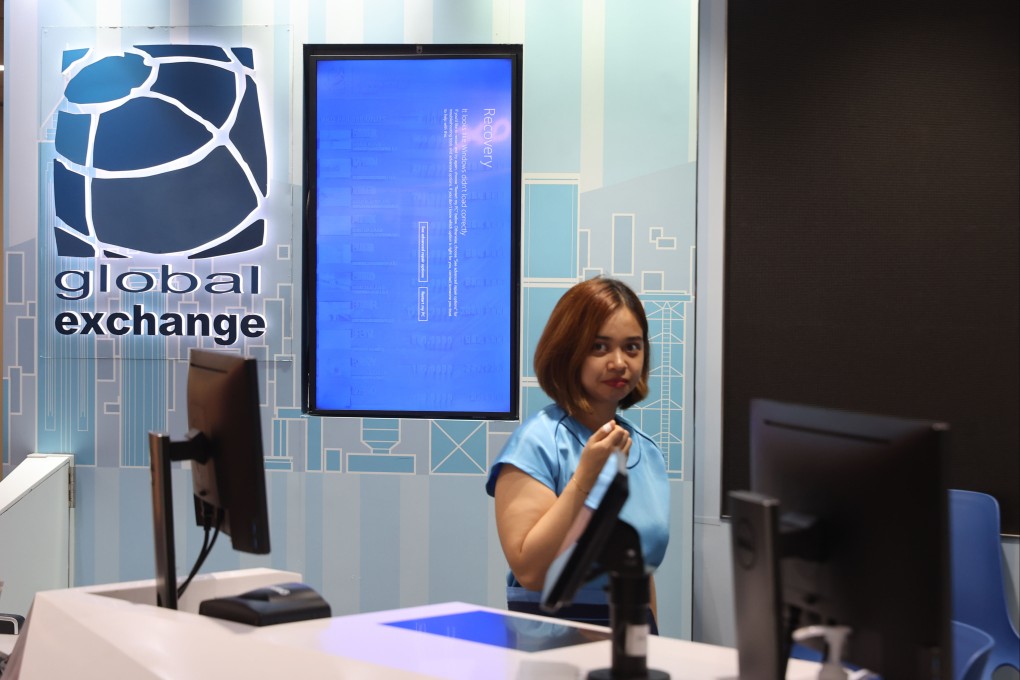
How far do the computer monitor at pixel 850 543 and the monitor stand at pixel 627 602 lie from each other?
15cm

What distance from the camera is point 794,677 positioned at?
1.62 meters

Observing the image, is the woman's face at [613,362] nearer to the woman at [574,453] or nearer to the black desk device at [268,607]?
the woman at [574,453]

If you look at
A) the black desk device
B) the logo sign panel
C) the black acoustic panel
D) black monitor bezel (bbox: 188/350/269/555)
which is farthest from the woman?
the logo sign panel

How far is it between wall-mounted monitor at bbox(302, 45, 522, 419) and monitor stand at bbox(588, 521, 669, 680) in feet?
7.48

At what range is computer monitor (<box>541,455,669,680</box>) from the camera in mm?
1547

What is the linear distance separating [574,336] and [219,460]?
887 millimetres

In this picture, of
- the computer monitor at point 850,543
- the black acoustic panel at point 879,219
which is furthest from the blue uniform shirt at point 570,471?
the black acoustic panel at point 879,219

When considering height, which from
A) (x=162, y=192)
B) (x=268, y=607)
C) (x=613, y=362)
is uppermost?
(x=162, y=192)

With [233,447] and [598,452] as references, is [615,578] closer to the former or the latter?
[598,452]

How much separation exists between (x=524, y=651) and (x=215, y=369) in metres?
0.87

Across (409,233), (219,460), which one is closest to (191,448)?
(219,460)

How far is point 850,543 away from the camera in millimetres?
1430

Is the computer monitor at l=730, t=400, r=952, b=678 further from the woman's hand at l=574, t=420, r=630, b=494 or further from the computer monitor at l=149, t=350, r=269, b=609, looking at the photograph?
the computer monitor at l=149, t=350, r=269, b=609

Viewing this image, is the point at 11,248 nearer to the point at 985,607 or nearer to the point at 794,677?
the point at 794,677
